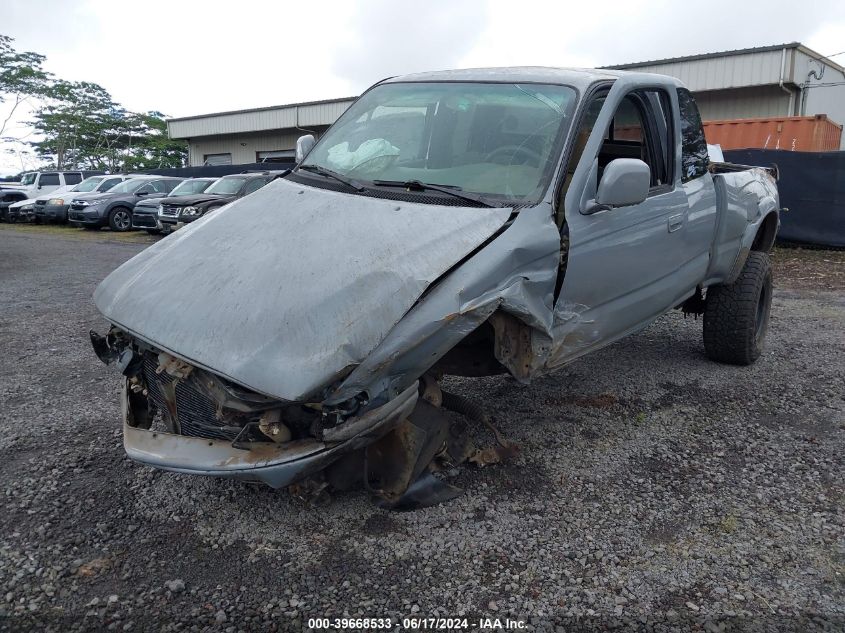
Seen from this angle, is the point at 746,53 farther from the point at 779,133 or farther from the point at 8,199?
the point at 8,199

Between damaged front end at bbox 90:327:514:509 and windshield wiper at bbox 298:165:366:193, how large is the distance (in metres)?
1.07

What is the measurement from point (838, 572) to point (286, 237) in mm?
2624

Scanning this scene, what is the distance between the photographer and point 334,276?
2.84 metres

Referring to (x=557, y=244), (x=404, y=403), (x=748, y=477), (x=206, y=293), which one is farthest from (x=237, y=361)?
(x=748, y=477)

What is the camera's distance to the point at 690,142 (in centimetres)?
475

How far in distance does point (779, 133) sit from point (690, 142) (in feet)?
38.8

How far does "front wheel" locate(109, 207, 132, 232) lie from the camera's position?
19.5 metres

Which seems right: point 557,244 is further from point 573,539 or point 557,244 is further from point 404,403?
point 573,539

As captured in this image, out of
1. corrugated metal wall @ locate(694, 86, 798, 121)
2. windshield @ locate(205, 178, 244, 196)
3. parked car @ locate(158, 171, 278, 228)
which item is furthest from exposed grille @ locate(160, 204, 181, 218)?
corrugated metal wall @ locate(694, 86, 798, 121)

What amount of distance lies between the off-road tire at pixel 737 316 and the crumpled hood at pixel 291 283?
9.49 feet

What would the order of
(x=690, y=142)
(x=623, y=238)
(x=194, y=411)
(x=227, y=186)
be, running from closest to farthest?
(x=194, y=411) → (x=623, y=238) → (x=690, y=142) → (x=227, y=186)

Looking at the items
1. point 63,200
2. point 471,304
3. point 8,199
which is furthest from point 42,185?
point 471,304

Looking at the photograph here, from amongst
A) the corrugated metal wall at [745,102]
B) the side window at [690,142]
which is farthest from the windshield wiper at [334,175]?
the corrugated metal wall at [745,102]

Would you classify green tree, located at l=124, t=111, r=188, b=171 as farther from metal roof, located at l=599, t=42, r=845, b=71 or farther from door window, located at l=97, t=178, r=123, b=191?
metal roof, located at l=599, t=42, r=845, b=71
